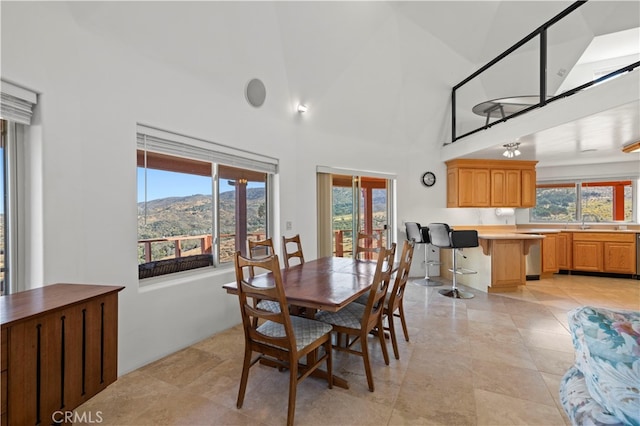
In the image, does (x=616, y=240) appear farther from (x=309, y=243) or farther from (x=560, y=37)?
(x=309, y=243)

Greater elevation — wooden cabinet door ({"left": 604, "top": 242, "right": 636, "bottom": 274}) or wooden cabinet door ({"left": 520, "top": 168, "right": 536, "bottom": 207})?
wooden cabinet door ({"left": 520, "top": 168, "right": 536, "bottom": 207})

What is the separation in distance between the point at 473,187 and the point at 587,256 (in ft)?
8.59

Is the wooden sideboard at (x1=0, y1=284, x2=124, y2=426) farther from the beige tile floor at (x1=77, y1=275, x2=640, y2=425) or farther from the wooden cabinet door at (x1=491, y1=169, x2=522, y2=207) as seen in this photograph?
the wooden cabinet door at (x1=491, y1=169, x2=522, y2=207)

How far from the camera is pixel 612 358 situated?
0.94 meters

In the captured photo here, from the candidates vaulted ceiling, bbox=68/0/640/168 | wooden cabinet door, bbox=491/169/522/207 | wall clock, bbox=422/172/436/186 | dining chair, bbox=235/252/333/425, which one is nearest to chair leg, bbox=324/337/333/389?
dining chair, bbox=235/252/333/425

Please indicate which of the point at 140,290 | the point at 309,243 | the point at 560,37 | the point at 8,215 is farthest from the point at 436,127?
the point at 8,215

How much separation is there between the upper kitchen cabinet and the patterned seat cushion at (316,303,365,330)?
12.9 ft

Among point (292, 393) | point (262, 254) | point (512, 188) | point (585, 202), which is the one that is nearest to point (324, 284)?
point (292, 393)

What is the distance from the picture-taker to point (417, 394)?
6.45 ft

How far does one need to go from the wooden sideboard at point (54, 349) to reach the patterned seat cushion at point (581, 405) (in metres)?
2.12

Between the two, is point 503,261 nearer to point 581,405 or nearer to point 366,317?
point 366,317

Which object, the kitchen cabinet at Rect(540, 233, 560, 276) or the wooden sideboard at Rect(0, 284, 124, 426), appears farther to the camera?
the kitchen cabinet at Rect(540, 233, 560, 276)

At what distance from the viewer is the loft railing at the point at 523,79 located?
3.60 metres

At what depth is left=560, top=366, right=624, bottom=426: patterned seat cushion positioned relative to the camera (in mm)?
942
